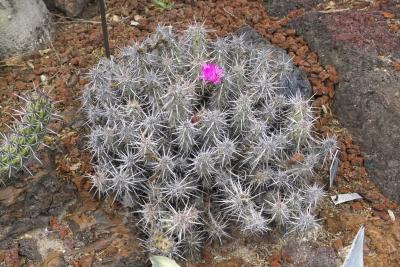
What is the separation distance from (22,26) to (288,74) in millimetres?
1535

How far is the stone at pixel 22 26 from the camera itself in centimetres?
305

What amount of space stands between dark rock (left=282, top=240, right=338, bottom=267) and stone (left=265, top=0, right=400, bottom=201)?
52 centimetres

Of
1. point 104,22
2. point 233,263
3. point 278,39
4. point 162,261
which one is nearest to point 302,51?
point 278,39

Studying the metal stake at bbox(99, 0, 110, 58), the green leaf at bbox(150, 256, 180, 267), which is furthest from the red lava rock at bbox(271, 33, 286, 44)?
the green leaf at bbox(150, 256, 180, 267)

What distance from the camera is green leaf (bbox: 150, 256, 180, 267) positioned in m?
2.20

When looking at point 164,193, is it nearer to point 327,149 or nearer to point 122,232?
point 122,232

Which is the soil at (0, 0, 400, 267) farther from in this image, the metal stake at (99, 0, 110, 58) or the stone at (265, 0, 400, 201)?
the metal stake at (99, 0, 110, 58)

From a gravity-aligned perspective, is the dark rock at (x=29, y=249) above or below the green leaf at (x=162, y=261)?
below

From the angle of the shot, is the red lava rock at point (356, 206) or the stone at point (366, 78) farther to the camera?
the stone at point (366, 78)

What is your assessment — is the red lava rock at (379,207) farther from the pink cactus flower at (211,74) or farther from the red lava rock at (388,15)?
the red lava rock at (388,15)

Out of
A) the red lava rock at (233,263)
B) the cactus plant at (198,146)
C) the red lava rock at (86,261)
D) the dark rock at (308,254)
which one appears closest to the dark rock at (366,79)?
the cactus plant at (198,146)

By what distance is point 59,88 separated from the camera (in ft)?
9.66

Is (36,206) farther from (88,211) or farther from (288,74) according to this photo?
(288,74)

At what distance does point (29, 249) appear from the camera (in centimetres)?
239
